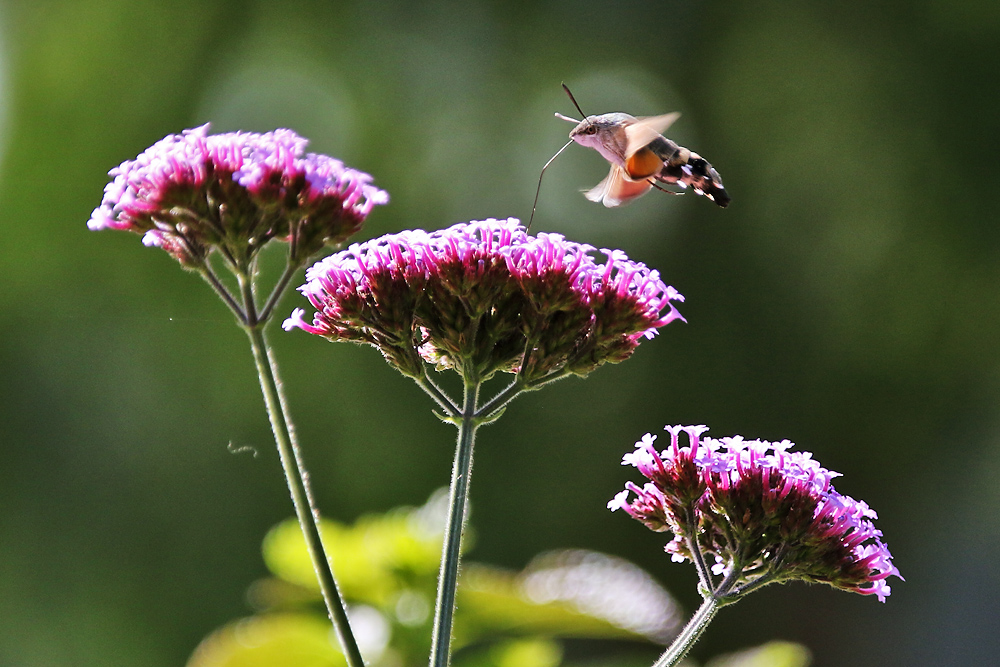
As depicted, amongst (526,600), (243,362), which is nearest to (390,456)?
(243,362)

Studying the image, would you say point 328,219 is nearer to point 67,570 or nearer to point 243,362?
point 243,362

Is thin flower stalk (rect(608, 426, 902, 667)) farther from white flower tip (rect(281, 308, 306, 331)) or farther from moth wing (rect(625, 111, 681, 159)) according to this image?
white flower tip (rect(281, 308, 306, 331))

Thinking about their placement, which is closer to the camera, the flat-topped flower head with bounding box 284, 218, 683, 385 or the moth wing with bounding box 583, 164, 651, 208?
the flat-topped flower head with bounding box 284, 218, 683, 385

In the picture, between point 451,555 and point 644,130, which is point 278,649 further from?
point 644,130

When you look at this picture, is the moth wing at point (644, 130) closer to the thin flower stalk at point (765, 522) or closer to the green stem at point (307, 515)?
the thin flower stalk at point (765, 522)

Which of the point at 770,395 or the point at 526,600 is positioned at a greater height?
the point at 770,395

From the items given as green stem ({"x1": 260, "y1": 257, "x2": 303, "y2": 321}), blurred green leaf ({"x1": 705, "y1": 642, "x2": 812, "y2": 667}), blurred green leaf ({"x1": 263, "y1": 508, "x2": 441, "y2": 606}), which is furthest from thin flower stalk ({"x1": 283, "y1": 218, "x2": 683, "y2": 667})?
blurred green leaf ({"x1": 705, "y1": 642, "x2": 812, "y2": 667})

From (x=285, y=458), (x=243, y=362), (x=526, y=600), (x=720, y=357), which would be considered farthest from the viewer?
(x=243, y=362)
